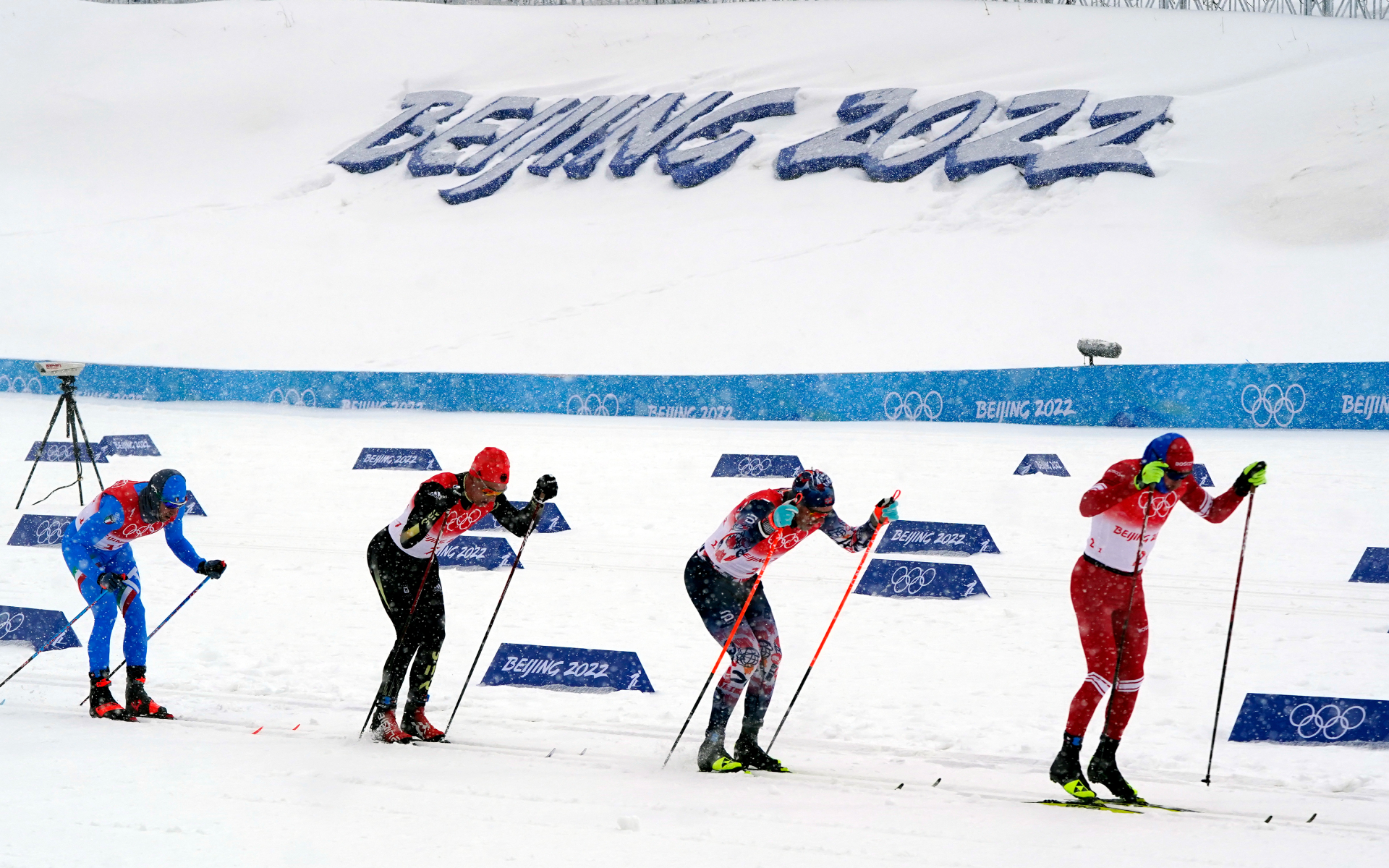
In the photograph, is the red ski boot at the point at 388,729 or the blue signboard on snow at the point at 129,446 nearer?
the red ski boot at the point at 388,729

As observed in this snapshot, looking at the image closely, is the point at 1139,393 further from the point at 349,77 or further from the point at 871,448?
the point at 349,77

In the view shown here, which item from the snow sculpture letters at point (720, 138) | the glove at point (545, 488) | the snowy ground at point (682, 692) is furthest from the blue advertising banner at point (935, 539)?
the snow sculpture letters at point (720, 138)

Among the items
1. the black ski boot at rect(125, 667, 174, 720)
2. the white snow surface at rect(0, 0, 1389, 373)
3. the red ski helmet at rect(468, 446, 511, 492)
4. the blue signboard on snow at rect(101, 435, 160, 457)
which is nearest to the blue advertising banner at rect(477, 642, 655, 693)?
the red ski helmet at rect(468, 446, 511, 492)

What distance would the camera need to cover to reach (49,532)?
10.5 metres

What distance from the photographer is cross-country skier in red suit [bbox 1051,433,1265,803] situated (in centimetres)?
517

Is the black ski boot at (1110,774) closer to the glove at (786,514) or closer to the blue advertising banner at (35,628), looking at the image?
the glove at (786,514)

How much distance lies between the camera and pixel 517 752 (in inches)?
233

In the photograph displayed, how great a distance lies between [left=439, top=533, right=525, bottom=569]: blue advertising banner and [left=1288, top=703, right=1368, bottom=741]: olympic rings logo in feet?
20.2

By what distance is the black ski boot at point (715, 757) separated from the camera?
222 inches

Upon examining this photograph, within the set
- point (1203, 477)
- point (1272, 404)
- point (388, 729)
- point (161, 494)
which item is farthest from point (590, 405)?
point (388, 729)

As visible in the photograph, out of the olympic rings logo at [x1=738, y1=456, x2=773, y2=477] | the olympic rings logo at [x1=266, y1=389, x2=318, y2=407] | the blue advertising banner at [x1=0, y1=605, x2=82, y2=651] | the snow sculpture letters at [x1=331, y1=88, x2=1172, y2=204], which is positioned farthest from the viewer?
the snow sculpture letters at [x1=331, y1=88, x2=1172, y2=204]

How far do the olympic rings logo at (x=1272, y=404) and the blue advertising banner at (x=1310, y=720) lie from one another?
31.4 feet

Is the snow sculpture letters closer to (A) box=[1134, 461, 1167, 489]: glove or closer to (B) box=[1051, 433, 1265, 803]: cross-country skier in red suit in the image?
(B) box=[1051, 433, 1265, 803]: cross-country skier in red suit

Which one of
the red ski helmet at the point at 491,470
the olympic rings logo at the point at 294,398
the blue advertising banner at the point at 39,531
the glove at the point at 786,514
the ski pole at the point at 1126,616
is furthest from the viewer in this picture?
the olympic rings logo at the point at 294,398
